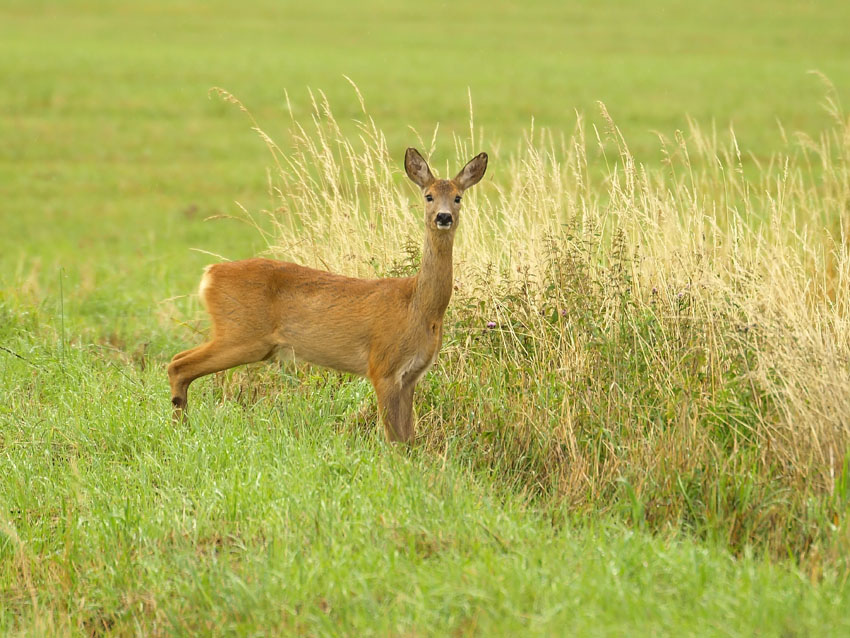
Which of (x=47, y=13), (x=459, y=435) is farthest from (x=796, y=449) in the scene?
(x=47, y=13)

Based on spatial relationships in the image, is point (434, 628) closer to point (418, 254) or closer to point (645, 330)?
point (645, 330)

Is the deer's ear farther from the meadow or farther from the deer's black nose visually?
the meadow

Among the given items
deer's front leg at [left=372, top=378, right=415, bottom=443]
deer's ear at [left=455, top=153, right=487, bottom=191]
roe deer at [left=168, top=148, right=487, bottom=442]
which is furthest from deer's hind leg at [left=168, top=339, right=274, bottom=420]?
deer's ear at [left=455, top=153, right=487, bottom=191]

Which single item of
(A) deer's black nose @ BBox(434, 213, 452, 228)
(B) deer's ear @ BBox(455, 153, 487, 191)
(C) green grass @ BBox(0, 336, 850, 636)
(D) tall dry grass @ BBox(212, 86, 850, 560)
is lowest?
(C) green grass @ BBox(0, 336, 850, 636)

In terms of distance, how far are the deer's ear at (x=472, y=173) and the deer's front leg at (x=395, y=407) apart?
3.71 ft

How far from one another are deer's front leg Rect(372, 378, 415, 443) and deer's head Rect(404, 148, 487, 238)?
2.77 ft

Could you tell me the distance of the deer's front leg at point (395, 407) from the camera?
588cm

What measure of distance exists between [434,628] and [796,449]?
1.92m

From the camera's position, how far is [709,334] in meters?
5.72

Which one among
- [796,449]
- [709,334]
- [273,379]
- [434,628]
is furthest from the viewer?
[273,379]

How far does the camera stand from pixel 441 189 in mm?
5926

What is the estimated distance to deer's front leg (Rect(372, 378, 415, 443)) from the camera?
5.88m

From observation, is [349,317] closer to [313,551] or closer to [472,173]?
[472,173]

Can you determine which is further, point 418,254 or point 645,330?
point 418,254
